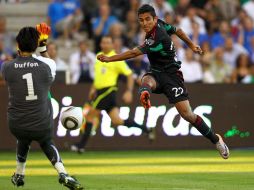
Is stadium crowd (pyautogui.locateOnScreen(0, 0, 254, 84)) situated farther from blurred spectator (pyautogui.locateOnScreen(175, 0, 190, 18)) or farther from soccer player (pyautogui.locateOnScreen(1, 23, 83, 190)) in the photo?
soccer player (pyautogui.locateOnScreen(1, 23, 83, 190))

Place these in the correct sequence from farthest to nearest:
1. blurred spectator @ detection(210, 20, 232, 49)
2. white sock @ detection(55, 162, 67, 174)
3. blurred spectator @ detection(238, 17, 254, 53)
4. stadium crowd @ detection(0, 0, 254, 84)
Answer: blurred spectator @ detection(238, 17, 254, 53) < blurred spectator @ detection(210, 20, 232, 49) < stadium crowd @ detection(0, 0, 254, 84) < white sock @ detection(55, 162, 67, 174)

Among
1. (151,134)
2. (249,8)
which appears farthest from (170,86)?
(249,8)

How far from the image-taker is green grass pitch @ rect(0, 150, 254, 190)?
40.6ft

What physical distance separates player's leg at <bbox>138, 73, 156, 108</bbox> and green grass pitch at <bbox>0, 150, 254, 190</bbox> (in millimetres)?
1127

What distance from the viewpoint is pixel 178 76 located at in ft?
45.4

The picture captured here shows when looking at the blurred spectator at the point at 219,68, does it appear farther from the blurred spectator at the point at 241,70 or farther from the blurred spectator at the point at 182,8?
the blurred spectator at the point at 182,8

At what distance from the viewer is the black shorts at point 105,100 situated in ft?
61.6

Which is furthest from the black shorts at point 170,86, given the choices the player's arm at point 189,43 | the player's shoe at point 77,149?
the player's shoe at point 77,149

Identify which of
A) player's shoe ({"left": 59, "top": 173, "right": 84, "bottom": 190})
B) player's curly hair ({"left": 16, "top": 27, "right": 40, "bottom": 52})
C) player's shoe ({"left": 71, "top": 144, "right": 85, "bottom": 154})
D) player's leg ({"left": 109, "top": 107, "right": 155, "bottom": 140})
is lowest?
player's shoe ({"left": 71, "top": 144, "right": 85, "bottom": 154})

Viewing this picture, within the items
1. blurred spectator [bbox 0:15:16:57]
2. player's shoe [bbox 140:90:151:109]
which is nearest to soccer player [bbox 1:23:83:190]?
player's shoe [bbox 140:90:151:109]

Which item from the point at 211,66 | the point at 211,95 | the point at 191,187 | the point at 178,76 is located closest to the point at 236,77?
the point at 211,66

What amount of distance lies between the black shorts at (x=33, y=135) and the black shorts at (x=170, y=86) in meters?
2.90

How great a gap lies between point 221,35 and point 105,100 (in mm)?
6135

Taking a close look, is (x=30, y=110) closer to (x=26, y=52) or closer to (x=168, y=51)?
(x=26, y=52)
